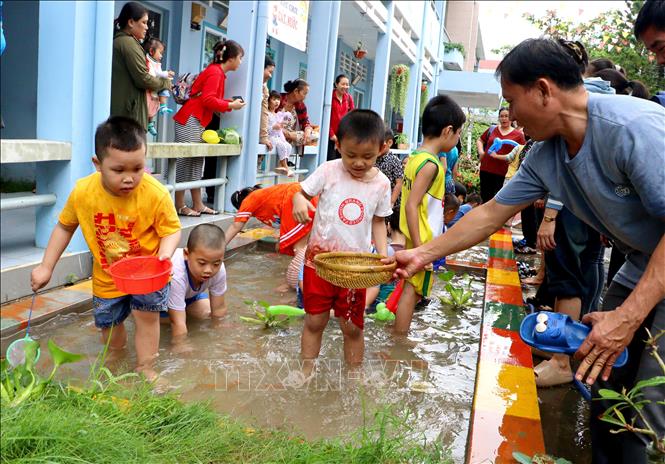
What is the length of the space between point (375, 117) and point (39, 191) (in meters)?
2.80

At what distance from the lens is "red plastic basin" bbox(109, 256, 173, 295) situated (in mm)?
3031

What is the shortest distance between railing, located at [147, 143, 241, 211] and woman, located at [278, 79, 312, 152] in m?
1.96

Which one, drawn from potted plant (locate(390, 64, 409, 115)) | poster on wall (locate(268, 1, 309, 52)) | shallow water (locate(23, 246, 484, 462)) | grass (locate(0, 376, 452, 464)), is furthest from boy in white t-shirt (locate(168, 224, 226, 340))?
potted plant (locate(390, 64, 409, 115))

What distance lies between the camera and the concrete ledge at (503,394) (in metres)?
2.79

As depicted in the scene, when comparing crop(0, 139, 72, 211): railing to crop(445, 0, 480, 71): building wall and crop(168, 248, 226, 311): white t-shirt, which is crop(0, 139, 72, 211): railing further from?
crop(445, 0, 480, 71): building wall

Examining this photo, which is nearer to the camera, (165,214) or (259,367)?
(165,214)

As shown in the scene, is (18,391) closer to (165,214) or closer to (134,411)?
(134,411)

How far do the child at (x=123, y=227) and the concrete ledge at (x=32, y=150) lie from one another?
110cm

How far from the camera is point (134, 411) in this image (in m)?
2.53

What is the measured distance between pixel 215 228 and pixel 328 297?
1020mm

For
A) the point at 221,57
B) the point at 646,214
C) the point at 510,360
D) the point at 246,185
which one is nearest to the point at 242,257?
the point at 246,185

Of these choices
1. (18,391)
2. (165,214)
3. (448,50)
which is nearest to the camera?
(18,391)

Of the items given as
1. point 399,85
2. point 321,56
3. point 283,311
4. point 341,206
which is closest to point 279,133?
point 321,56

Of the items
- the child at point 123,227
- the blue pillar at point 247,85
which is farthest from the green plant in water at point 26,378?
the blue pillar at point 247,85
